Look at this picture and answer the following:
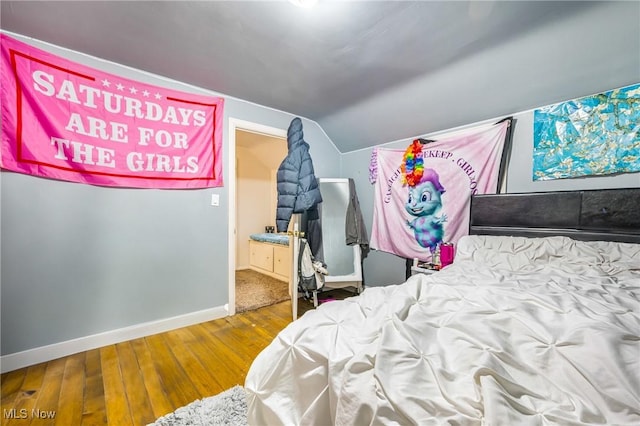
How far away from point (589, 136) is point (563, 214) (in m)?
0.55

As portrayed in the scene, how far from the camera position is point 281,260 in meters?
3.85

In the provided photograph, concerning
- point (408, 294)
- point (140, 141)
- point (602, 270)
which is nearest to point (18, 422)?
point (140, 141)

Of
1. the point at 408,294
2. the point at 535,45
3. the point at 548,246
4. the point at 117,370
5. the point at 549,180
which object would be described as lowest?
the point at 117,370

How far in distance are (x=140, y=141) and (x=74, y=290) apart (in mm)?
1271

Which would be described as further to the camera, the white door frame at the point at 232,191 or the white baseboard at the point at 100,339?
the white door frame at the point at 232,191

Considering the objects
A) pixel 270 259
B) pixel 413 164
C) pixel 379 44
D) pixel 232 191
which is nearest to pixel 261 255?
pixel 270 259

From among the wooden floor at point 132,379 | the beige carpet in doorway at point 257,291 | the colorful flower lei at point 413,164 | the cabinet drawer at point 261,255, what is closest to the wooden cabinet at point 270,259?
the cabinet drawer at point 261,255

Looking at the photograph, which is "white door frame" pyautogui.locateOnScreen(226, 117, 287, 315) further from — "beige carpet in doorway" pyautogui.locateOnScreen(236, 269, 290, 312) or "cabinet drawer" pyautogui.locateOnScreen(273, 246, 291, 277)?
"cabinet drawer" pyautogui.locateOnScreen(273, 246, 291, 277)

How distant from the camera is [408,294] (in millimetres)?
1057

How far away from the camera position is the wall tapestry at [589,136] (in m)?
1.59

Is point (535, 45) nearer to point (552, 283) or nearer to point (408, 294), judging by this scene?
point (552, 283)

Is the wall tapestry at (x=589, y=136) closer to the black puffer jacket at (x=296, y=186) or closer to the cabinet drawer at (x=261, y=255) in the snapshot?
the black puffer jacket at (x=296, y=186)

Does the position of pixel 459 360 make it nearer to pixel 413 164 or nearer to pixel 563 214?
pixel 563 214

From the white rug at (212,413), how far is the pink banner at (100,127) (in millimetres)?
1739
